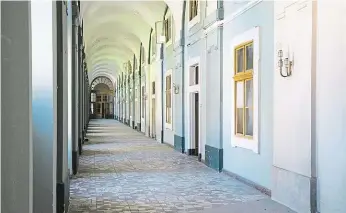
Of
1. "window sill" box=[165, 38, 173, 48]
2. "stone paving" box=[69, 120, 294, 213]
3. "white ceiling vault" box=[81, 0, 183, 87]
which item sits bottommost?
"stone paving" box=[69, 120, 294, 213]

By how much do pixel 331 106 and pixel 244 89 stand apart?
11.8 ft

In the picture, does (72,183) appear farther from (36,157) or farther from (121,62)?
(121,62)

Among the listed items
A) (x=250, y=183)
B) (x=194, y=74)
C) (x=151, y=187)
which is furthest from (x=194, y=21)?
(x=151, y=187)

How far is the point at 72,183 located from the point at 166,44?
33.1 ft

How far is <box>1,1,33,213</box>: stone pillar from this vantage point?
8.67 feet

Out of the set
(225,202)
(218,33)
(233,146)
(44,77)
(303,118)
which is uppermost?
(218,33)

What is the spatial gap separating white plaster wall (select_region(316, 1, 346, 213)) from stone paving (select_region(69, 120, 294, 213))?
1690 millimetres

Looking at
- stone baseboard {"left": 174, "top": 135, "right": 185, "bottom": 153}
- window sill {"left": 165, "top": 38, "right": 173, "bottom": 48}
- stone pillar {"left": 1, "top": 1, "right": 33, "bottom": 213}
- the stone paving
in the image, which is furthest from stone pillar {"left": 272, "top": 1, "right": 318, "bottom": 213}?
window sill {"left": 165, "top": 38, "right": 173, "bottom": 48}

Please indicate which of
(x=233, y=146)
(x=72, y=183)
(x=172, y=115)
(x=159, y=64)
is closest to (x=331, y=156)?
(x=233, y=146)

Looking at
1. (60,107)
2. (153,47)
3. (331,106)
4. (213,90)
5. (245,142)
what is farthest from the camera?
(153,47)

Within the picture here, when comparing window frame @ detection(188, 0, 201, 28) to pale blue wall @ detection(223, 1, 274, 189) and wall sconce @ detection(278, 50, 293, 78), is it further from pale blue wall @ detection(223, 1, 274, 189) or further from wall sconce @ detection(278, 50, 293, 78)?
wall sconce @ detection(278, 50, 293, 78)

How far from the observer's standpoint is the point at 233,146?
9586 millimetres

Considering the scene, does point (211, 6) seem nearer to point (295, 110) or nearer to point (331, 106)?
point (295, 110)

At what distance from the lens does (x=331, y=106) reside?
18.4 ft
